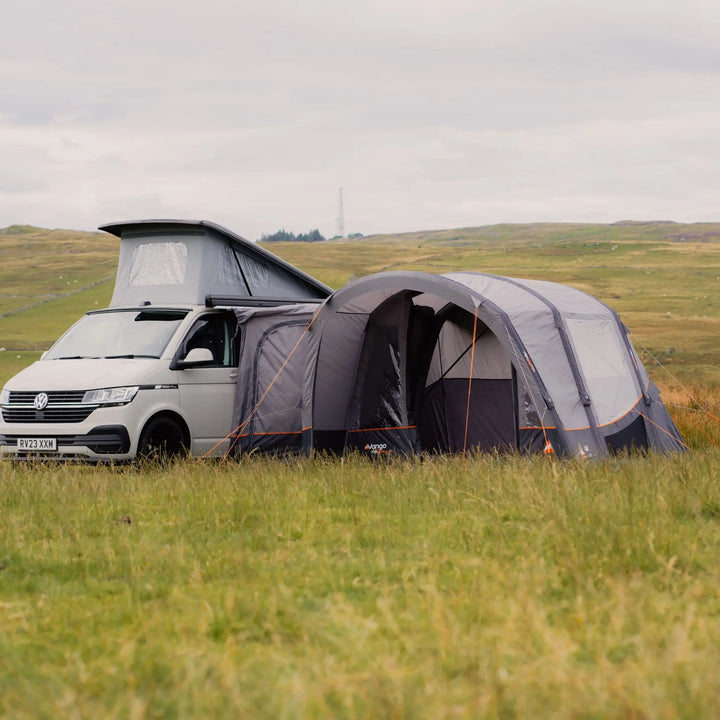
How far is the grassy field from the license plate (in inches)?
28.1

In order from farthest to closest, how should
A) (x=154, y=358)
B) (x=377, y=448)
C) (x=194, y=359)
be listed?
1. (x=377, y=448)
2. (x=194, y=359)
3. (x=154, y=358)

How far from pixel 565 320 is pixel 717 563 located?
20.2ft

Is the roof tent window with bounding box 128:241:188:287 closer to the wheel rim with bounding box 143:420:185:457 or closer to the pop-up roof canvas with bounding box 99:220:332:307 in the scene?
the pop-up roof canvas with bounding box 99:220:332:307

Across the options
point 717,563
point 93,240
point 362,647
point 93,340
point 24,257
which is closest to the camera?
point 362,647

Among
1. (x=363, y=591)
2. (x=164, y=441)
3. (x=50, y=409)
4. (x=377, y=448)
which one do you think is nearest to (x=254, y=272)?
(x=377, y=448)

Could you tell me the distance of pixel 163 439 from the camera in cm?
1200

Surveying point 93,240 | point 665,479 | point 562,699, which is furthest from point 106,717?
point 93,240

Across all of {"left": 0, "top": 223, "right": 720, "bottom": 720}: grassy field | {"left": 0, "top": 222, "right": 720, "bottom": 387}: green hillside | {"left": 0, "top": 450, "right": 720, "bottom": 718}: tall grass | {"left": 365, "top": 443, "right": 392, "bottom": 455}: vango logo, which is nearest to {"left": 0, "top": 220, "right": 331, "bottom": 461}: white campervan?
{"left": 0, "top": 223, "right": 720, "bottom": 720}: grassy field

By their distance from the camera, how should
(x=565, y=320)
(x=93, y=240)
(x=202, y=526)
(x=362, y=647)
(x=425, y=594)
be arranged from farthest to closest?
(x=93, y=240) < (x=565, y=320) < (x=202, y=526) < (x=425, y=594) < (x=362, y=647)

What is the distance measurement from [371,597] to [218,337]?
318 inches

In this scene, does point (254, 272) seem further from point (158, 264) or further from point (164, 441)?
point (164, 441)

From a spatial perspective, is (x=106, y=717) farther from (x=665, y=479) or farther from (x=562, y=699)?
(x=665, y=479)

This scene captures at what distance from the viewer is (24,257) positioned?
9962 cm

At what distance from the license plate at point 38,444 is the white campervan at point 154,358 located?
0.01 metres
